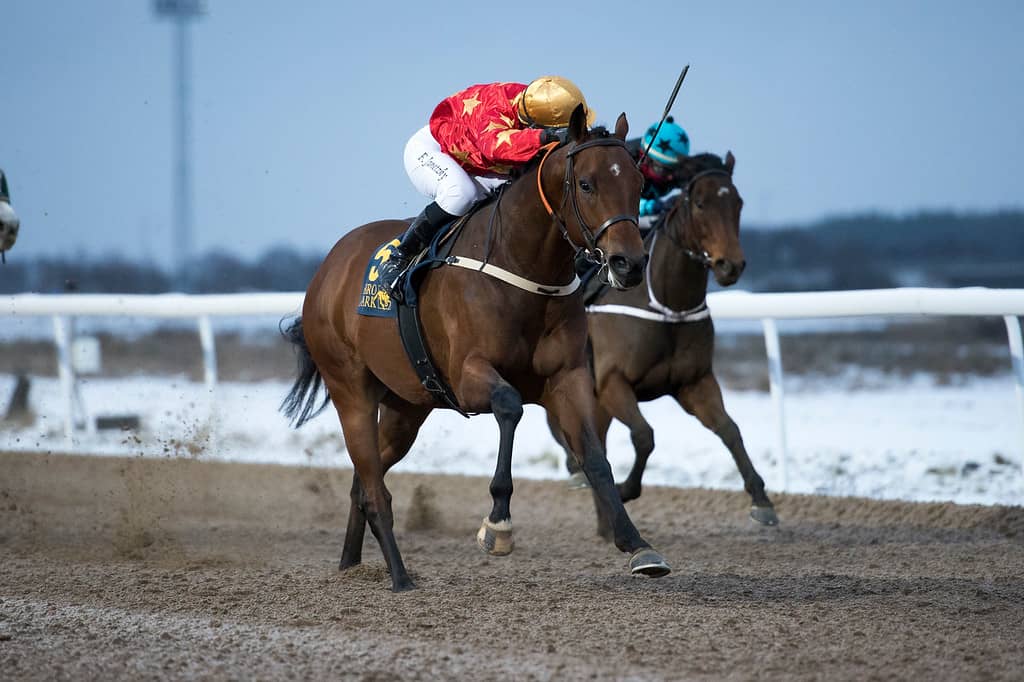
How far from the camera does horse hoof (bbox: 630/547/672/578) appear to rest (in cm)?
390

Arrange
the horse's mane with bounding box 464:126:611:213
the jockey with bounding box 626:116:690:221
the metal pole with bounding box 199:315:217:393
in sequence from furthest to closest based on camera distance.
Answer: the metal pole with bounding box 199:315:217:393 → the jockey with bounding box 626:116:690:221 → the horse's mane with bounding box 464:126:611:213

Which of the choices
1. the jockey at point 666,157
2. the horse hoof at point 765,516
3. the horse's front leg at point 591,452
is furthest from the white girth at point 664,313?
the horse's front leg at point 591,452

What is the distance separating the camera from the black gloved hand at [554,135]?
4.38 m

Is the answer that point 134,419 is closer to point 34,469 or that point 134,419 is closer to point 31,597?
point 34,469

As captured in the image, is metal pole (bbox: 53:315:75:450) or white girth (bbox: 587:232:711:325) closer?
white girth (bbox: 587:232:711:325)

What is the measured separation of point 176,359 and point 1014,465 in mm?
14325

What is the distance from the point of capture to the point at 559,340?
4434 mm

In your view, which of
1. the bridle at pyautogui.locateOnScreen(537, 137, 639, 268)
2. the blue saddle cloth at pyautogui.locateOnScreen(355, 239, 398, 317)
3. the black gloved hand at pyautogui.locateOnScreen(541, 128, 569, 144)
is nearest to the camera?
the bridle at pyautogui.locateOnScreen(537, 137, 639, 268)

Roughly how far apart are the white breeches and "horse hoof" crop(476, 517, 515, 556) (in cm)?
133

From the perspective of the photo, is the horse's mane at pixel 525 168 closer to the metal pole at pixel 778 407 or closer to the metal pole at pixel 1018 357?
the metal pole at pixel 778 407

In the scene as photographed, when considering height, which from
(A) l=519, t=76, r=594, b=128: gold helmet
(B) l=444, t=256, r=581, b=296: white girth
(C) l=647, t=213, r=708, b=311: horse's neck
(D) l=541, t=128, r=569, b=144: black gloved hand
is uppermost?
(A) l=519, t=76, r=594, b=128: gold helmet

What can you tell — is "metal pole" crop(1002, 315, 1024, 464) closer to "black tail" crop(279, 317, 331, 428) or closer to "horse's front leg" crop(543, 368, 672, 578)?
"horse's front leg" crop(543, 368, 672, 578)

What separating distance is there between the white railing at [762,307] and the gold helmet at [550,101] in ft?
9.06

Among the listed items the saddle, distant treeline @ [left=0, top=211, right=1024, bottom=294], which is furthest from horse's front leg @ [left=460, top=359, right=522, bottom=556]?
distant treeline @ [left=0, top=211, right=1024, bottom=294]
